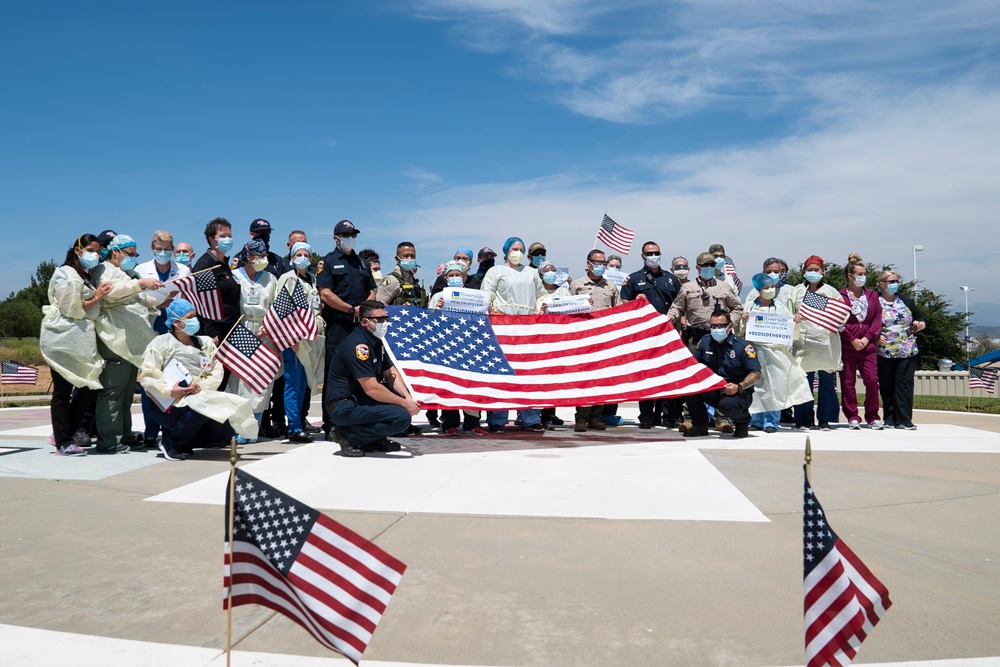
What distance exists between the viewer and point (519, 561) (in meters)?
4.31

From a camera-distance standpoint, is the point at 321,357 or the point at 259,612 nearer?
the point at 259,612

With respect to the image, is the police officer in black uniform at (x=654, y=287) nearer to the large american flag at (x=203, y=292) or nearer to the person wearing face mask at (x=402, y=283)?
the person wearing face mask at (x=402, y=283)

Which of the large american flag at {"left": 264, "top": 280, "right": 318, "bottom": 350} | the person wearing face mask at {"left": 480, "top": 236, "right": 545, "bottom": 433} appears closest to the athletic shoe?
the large american flag at {"left": 264, "top": 280, "right": 318, "bottom": 350}

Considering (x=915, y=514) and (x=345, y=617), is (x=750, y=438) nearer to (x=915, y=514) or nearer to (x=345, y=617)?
(x=915, y=514)

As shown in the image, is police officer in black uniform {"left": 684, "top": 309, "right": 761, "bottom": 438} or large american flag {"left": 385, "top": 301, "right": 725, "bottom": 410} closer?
large american flag {"left": 385, "top": 301, "right": 725, "bottom": 410}

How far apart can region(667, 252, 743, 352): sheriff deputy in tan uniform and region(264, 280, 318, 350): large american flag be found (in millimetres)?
4448

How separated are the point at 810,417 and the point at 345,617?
921 cm

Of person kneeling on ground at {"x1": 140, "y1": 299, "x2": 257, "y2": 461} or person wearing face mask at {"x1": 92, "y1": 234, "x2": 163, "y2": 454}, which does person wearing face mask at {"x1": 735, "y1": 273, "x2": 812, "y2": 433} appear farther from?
person wearing face mask at {"x1": 92, "y1": 234, "x2": 163, "y2": 454}

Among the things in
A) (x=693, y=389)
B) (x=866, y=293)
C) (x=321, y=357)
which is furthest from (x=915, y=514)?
(x=321, y=357)

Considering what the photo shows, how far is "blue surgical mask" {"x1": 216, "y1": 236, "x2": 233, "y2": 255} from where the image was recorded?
8914 millimetres

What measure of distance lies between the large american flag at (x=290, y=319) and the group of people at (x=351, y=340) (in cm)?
11

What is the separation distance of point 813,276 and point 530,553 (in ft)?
23.8

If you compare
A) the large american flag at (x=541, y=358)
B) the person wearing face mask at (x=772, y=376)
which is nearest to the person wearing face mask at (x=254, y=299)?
the large american flag at (x=541, y=358)

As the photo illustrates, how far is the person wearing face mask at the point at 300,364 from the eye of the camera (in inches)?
353
